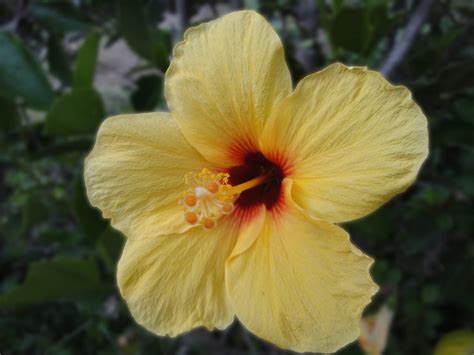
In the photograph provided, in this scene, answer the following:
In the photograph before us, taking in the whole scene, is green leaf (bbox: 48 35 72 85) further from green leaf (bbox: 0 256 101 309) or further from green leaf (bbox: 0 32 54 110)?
green leaf (bbox: 0 256 101 309)

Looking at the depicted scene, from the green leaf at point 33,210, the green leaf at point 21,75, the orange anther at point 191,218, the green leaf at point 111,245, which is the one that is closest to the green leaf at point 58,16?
the green leaf at point 21,75

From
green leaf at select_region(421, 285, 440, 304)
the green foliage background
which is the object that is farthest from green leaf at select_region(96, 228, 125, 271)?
green leaf at select_region(421, 285, 440, 304)

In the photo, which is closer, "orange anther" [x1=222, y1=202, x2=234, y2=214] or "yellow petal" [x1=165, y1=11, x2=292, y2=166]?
"yellow petal" [x1=165, y1=11, x2=292, y2=166]

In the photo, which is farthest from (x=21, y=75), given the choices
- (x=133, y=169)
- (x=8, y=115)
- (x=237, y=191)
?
(x=237, y=191)

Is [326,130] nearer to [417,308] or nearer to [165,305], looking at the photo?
[165,305]

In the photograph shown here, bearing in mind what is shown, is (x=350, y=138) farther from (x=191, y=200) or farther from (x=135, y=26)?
(x=135, y=26)

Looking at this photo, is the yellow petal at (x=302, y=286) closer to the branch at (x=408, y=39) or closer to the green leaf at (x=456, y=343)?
the branch at (x=408, y=39)

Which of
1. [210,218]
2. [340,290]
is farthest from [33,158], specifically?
[340,290]
